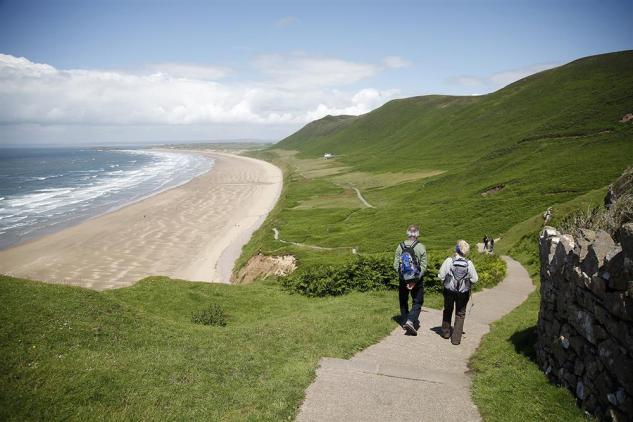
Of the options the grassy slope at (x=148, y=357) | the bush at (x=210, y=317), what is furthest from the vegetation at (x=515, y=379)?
the bush at (x=210, y=317)

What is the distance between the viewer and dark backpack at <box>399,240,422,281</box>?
14.9 meters

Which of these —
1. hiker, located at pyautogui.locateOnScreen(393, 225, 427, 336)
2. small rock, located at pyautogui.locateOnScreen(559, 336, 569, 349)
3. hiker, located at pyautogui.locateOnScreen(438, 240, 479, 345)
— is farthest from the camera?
hiker, located at pyautogui.locateOnScreen(393, 225, 427, 336)

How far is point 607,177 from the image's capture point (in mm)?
54000

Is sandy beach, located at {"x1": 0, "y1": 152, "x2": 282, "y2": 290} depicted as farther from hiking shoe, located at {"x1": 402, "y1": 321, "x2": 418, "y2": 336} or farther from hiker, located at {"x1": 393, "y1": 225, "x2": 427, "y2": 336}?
hiker, located at {"x1": 393, "y1": 225, "x2": 427, "y2": 336}

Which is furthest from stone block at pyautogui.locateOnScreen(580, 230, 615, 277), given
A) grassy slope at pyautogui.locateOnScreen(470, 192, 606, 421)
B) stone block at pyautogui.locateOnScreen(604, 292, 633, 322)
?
grassy slope at pyautogui.locateOnScreen(470, 192, 606, 421)

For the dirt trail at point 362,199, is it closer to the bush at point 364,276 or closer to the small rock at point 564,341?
the bush at point 364,276

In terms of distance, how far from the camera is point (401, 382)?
1146cm

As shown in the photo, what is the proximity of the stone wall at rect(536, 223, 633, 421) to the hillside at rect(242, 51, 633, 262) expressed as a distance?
35482 mm

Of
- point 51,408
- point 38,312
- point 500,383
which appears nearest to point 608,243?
point 500,383

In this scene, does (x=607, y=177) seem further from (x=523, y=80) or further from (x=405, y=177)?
(x=523, y=80)

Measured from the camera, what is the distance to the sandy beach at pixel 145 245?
52219 mm

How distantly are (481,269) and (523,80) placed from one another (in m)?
171

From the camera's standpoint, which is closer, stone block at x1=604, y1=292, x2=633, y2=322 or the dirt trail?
stone block at x1=604, y1=292, x2=633, y2=322

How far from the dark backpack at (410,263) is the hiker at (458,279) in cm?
101
